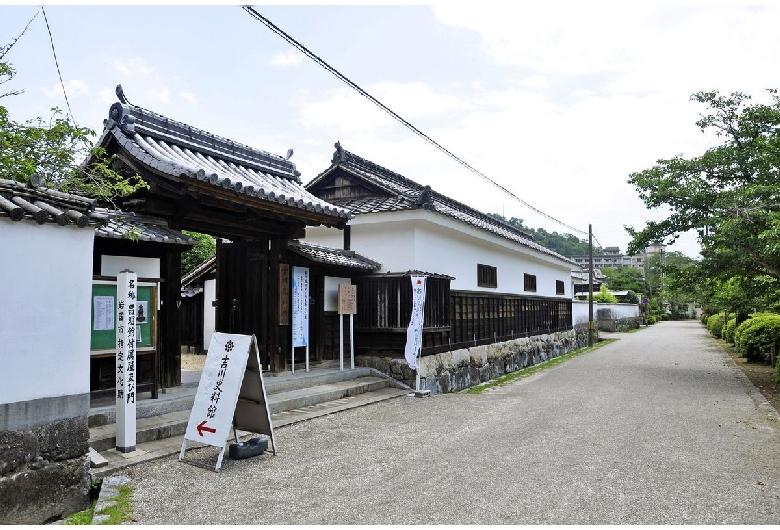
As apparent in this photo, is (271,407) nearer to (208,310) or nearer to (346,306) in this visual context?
(346,306)

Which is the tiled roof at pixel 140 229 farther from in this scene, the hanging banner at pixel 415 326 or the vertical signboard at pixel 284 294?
the hanging banner at pixel 415 326

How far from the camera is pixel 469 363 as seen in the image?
16406mm

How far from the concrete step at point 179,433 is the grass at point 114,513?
700 mm

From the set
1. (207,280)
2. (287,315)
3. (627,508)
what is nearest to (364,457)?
(627,508)

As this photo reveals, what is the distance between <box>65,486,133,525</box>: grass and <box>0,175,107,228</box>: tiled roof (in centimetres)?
277

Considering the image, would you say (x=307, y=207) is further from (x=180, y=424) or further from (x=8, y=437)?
(x=8, y=437)

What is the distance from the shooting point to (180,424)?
7.72 meters

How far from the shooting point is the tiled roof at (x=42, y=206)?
4.86m

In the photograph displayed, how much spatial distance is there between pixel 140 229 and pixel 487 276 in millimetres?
12478

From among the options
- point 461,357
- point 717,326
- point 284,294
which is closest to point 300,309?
point 284,294

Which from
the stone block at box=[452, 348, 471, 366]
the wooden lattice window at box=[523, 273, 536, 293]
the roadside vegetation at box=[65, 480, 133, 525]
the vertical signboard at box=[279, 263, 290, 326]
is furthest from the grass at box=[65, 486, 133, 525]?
the wooden lattice window at box=[523, 273, 536, 293]

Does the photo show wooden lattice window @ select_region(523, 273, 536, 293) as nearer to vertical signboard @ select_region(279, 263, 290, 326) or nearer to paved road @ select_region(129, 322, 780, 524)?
paved road @ select_region(129, 322, 780, 524)

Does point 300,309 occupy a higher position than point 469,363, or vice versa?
point 300,309

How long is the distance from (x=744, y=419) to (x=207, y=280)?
578 inches
